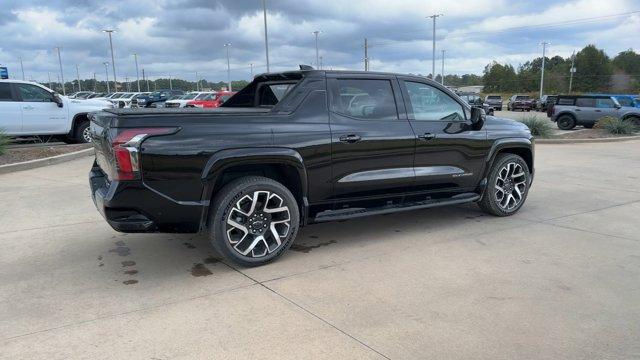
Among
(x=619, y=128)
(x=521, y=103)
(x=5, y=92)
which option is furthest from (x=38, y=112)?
(x=521, y=103)

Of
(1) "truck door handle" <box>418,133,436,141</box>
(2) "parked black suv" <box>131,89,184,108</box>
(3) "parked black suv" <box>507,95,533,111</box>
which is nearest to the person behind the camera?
(1) "truck door handle" <box>418,133,436,141</box>

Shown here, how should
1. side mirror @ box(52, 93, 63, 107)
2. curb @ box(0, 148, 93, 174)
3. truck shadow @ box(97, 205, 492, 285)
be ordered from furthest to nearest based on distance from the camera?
side mirror @ box(52, 93, 63, 107) < curb @ box(0, 148, 93, 174) < truck shadow @ box(97, 205, 492, 285)

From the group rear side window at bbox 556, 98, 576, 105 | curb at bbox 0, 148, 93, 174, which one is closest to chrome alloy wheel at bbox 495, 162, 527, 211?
curb at bbox 0, 148, 93, 174

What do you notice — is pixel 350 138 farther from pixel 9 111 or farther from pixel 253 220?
pixel 9 111

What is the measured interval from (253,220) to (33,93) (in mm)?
11121

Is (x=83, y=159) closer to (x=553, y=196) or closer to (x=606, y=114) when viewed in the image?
(x=553, y=196)

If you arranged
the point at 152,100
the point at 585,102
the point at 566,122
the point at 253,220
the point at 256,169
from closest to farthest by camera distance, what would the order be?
1. the point at 253,220
2. the point at 256,169
3. the point at 585,102
4. the point at 566,122
5. the point at 152,100

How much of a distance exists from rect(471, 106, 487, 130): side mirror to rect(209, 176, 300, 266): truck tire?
241 cm

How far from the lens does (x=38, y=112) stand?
1280 cm

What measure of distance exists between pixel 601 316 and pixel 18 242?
537 cm

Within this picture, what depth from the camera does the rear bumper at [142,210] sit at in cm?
390

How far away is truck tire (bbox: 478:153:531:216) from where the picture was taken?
5965mm

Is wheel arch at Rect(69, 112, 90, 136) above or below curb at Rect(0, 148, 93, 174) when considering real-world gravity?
above

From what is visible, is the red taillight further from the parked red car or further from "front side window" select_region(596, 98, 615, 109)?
the parked red car
